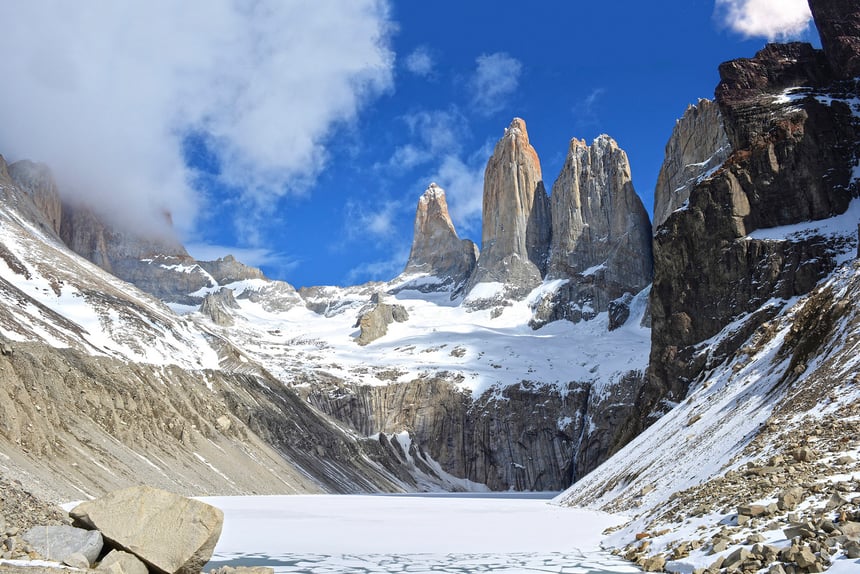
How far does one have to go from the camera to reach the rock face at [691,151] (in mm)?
147000

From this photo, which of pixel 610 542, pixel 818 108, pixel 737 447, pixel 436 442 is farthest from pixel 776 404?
pixel 436 442

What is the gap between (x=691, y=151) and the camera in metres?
158

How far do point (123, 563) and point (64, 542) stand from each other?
1577mm

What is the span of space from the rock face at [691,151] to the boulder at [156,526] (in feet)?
438

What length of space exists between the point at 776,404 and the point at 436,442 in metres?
141

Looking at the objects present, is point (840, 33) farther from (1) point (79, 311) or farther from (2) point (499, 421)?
(2) point (499, 421)

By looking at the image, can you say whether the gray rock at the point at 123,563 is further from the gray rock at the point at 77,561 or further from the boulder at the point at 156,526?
the gray rock at the point at 77,561

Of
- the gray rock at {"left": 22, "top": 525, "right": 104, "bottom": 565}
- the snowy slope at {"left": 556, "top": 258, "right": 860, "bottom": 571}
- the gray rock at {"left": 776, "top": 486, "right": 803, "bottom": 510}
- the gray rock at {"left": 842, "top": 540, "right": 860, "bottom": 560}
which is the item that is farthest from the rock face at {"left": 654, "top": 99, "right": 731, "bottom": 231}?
the gray rock at {"left": 22, "top": 525, "right": 104, "bottom": 565}

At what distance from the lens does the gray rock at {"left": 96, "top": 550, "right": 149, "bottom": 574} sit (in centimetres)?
1761

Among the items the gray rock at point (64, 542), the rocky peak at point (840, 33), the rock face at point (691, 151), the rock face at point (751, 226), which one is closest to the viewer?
the gray rock at point (64, 542)

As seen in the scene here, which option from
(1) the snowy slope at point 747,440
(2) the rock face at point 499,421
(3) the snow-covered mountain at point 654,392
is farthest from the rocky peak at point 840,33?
(2) the rock face at point 499,421

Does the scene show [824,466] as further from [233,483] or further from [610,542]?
[233,483]

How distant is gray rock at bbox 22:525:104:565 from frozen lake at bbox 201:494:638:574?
6.77 m

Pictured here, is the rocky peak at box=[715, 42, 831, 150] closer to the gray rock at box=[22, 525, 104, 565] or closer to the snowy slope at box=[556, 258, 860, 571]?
the snowy slope at box=[556, 258, 860, 571]
